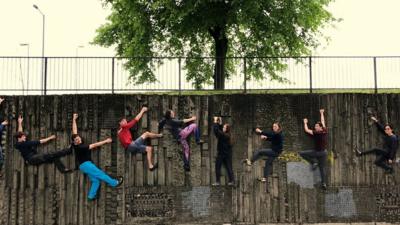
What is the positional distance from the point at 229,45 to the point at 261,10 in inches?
171

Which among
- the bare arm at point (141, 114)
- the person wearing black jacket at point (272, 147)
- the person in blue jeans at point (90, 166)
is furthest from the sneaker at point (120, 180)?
the person wearing black jacket at point (272, 147)

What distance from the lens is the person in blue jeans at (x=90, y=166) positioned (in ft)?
47.4

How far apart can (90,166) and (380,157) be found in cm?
982

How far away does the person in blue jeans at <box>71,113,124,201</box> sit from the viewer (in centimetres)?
1446

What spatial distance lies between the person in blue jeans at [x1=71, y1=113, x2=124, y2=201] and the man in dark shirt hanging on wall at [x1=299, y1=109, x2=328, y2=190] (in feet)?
20.9

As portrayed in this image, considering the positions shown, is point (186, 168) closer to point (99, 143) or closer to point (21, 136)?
point (99, 143)

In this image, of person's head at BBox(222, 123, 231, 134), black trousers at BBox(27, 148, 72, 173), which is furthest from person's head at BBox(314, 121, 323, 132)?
black trousers at BBox(27, 148, 72, 173)

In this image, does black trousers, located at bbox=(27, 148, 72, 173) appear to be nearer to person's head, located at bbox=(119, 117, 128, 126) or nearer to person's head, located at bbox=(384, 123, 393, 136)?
person's head, located at bbox=(119, 117, 128, 126)

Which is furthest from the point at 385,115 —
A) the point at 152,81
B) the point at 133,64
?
the point at 133,64

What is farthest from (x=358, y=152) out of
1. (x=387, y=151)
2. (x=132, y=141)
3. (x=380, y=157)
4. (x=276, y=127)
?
(x=132, y=141)

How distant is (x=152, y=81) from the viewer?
53.2 ft

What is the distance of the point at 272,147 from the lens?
1500 cm

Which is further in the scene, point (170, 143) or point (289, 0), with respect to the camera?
point (289, 0)

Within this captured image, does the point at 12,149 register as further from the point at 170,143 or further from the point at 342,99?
the point at 342,99
